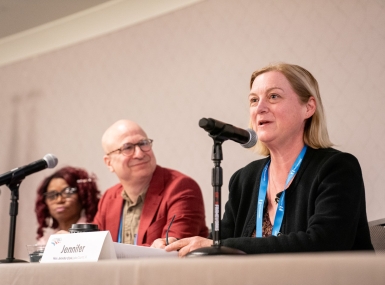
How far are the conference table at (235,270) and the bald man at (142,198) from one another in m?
1.68

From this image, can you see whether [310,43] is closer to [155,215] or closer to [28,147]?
[155,215]

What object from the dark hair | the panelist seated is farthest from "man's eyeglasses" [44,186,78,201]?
the panelist seated

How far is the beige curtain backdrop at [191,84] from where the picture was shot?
10.6 feet

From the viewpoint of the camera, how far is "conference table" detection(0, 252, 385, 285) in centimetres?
69

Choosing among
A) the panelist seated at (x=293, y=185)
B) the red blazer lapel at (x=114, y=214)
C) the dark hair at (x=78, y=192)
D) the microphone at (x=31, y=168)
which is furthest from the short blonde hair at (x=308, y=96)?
the dark hair at (x=78, y=192)

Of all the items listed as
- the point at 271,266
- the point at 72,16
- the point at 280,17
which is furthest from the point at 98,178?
the point at 271,266

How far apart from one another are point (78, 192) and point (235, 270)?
353cm

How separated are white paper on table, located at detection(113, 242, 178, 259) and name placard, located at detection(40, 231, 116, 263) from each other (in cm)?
4

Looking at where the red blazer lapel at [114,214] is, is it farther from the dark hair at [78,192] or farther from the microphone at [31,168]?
the dark hair at [78,192]

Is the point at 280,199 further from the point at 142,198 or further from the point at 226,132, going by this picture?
the point at 142,198

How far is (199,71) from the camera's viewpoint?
4039 mm

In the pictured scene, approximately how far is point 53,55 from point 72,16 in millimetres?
450

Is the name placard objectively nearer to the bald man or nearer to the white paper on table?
the white paper on table

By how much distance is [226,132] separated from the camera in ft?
4.63
